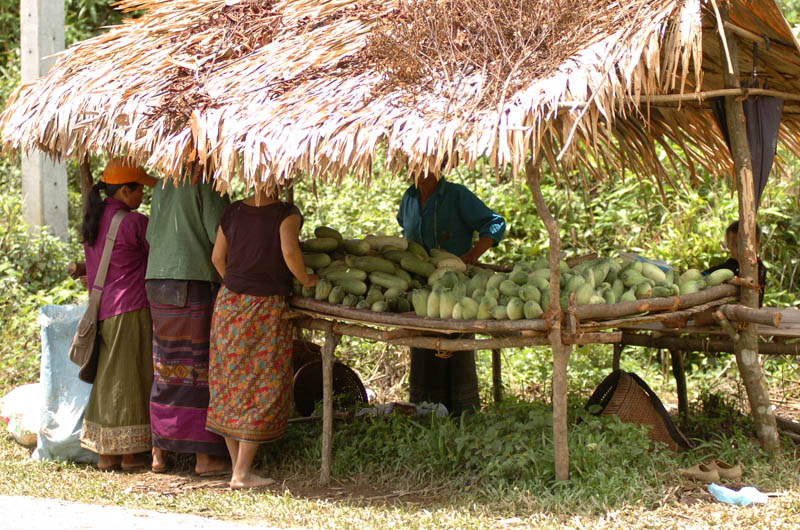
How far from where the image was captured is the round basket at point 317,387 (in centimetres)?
666

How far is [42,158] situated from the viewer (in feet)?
30.2

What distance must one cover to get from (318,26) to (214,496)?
10.3 ft

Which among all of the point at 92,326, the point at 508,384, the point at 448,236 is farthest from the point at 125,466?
the point at 508,384

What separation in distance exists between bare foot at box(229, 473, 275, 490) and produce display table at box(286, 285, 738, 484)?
0.34 meters

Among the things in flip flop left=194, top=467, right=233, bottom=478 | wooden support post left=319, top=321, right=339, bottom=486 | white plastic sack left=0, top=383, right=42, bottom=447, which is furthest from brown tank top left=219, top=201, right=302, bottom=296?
white plastic sack left=0, top=383, right=42, bottom=447

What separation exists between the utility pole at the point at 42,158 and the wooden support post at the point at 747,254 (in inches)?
256

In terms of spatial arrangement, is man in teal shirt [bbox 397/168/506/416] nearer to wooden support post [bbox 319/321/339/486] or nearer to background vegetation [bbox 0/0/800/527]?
background vegetation [bbox 0/0/800/527]

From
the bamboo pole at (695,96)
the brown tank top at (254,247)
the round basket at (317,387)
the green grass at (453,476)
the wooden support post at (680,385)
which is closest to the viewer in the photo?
the bamboo pole at (695,96)

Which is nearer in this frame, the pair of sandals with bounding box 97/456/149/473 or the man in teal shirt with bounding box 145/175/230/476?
the man in teal shirt with bounding box 145/175/230/476

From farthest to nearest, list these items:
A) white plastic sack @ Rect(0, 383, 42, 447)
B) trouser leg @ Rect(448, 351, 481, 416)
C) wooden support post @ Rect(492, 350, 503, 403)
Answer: wooden support post @ Rect(492, 350, 503, 403), trouser leg @ Rect(448, 351, 481, 416), white plastic sack @ Rect(0, 383, 42, 447)

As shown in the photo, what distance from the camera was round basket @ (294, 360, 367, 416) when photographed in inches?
262

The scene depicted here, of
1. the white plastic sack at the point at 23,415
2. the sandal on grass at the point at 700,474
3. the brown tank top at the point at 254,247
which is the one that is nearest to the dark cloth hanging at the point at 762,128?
the sandal on grass at the point at 700,474

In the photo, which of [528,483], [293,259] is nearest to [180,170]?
[293,259]

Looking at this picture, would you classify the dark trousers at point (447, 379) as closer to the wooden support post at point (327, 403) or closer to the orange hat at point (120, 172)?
the wooden support post at point (327, 403)
